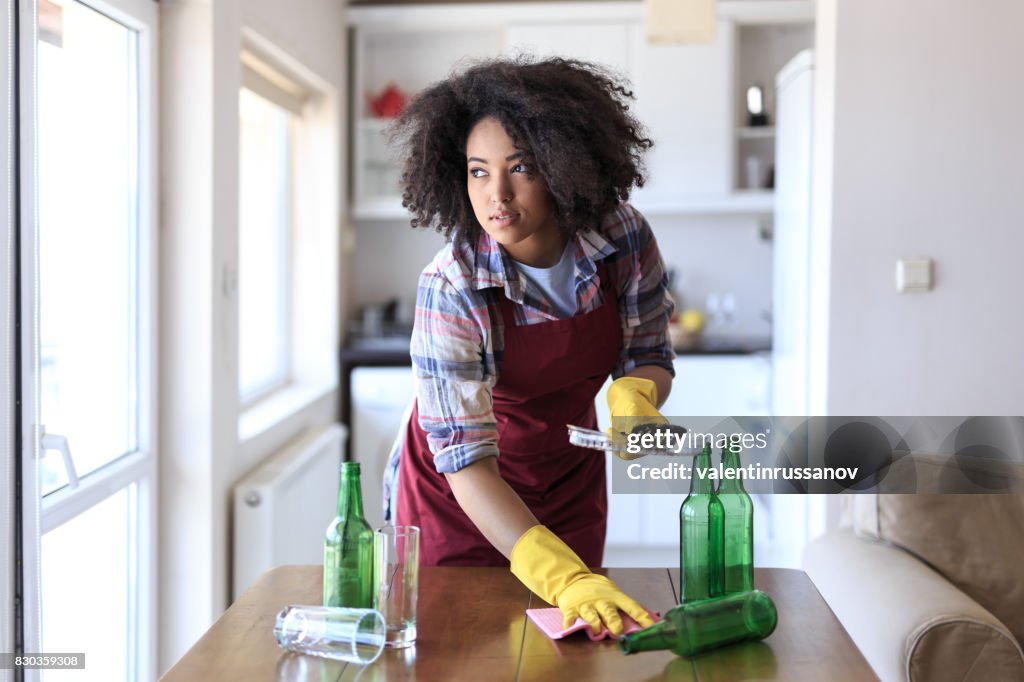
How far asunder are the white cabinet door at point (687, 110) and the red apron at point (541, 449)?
2627 millimetres

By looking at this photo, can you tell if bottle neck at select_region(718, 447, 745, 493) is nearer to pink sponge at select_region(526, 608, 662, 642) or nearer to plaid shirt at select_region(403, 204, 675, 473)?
pink sponge at select_region(526, 608, 662, 642)

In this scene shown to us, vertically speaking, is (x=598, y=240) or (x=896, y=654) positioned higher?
(x=598, y=240)

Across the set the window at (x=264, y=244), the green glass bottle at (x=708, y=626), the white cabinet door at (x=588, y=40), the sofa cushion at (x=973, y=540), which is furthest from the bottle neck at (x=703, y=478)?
the white cabinet door at (x=588, y=40)

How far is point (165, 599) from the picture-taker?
9.14 feet

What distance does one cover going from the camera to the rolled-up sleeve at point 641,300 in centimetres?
183

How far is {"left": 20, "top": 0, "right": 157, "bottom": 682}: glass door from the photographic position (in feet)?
6.72

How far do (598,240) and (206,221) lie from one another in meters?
1.33

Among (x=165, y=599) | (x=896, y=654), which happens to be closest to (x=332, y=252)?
(x=165, y=599)

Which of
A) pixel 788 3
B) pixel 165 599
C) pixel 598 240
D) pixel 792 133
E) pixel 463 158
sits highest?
pixel 788 3

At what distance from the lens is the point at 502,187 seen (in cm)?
161

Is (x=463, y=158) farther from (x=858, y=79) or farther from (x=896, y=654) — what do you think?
(x=858, y=79)

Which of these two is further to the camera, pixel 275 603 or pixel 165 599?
pixel 165 599

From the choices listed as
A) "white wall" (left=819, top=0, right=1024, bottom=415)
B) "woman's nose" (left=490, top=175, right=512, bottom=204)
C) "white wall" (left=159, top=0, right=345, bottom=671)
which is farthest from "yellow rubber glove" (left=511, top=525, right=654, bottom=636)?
"white wall" (left=819, top=0, right=1024, bottom=415)

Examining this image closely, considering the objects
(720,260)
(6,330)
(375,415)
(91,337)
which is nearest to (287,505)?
(91,337)
